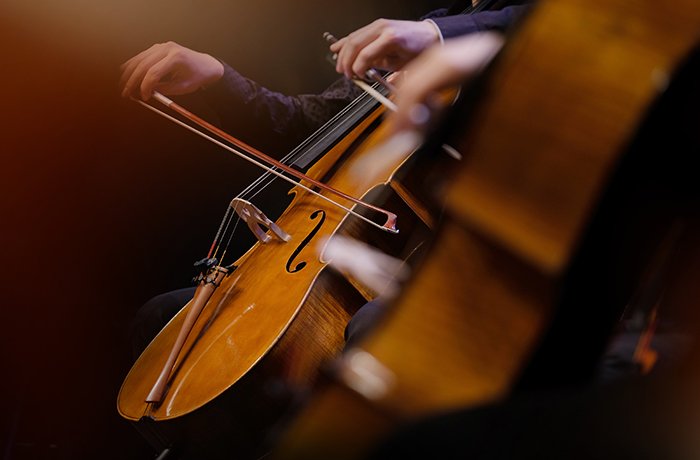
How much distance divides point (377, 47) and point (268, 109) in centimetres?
100

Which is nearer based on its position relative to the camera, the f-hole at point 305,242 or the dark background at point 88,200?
the f-hole at point 305,242

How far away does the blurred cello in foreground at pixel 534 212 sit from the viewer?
0.35 m

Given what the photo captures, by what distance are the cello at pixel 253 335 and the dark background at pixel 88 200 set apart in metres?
0.65

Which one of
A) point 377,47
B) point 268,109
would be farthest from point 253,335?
point 268,109

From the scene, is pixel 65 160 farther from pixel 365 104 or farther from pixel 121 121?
pixel 365 104

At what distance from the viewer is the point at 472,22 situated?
3.00 ft

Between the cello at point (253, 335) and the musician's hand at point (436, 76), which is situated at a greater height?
the musician's hand at point (436, 76)

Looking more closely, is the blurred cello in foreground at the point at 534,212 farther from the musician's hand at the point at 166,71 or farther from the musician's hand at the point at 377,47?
the musician's hand at the point at 166,71

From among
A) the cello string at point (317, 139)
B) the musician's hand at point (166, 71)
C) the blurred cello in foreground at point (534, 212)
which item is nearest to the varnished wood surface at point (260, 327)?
the cello string at point (317, 139)

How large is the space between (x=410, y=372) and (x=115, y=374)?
1.61m

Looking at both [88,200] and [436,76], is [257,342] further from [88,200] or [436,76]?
[88,200]

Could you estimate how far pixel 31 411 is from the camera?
167 cm

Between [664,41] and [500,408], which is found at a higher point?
[664,41]

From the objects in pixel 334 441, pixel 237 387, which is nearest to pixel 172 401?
pixel 237 387
